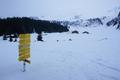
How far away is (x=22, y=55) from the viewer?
7.97 metres

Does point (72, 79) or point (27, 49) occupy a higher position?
point (27, 49)

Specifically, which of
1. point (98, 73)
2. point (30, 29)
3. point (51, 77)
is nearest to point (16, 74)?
point (51, 77)

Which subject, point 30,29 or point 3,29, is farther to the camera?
point 30,29

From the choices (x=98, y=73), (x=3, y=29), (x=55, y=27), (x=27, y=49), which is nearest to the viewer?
(x=98, y=73)

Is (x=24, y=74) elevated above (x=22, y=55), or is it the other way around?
(x=22, y=55)

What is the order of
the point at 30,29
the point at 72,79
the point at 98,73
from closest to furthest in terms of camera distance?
1. the point at 72,79
2. the point at 98,73
3. the point at 30,29

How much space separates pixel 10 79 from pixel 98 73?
14.5 feet

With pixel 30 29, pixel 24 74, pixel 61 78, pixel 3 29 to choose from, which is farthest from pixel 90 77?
pixel 30 29

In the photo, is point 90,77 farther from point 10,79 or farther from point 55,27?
point 55,27

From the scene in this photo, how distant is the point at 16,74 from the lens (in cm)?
761

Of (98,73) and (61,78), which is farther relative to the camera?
(98,73)

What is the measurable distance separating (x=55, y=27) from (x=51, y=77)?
86592 mm

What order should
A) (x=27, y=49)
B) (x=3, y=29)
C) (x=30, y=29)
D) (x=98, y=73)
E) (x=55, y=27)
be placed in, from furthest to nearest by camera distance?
(x=55, y=27) → (x=30, y=29) → (x=3, y=29) → (x=27, y=49) → (x=98, y=73)

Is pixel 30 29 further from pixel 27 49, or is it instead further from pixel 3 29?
pixel 27 49
